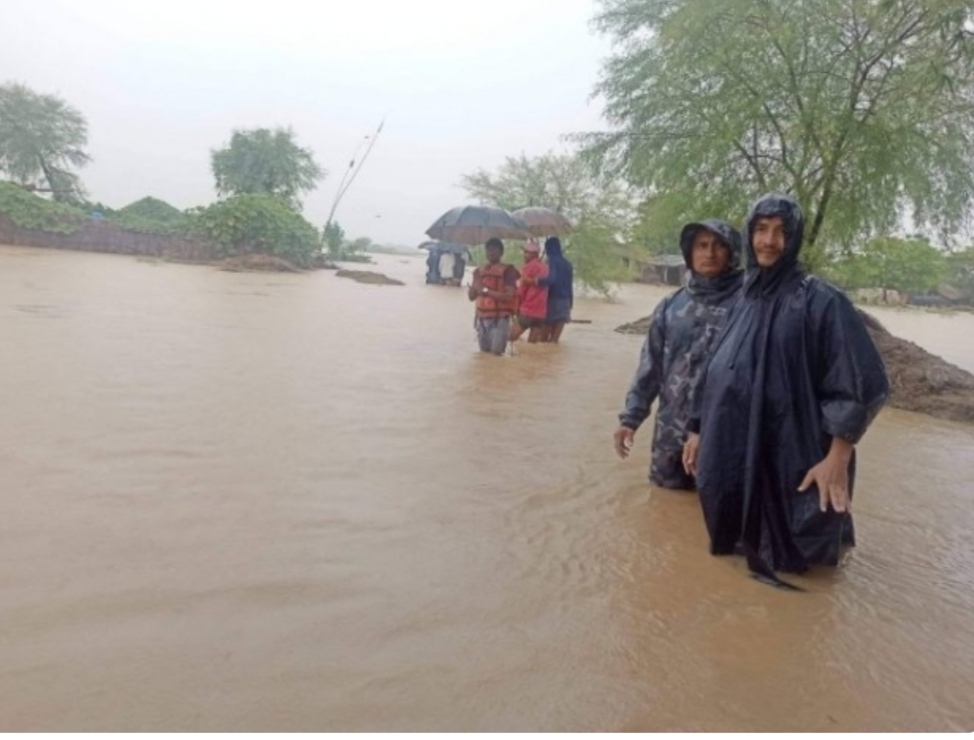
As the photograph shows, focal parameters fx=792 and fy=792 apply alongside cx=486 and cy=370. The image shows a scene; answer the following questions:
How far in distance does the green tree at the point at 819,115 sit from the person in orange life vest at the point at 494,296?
421 centimetres

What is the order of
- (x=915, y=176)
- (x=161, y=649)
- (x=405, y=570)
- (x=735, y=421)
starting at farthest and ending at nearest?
(x=915, y=176), (x=735, y=421), (x=405, y=570), (x=161, y=649)

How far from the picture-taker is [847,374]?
279cm

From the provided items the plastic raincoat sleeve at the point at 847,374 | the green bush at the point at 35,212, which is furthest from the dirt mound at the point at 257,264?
the plastic raincoat sleeve at the point at 847,374

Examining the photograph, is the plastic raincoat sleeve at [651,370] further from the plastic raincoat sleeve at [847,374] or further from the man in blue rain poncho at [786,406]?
the plastic raincoat sleeve at [847,374]

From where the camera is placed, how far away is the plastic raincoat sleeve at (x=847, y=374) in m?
2.77

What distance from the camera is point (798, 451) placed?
2947 millimetres

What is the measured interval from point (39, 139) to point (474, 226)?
136ft

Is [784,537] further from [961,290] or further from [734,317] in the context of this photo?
[961,290]

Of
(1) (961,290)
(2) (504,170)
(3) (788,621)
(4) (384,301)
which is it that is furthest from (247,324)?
(1) (961,290)

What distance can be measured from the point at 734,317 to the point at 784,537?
2.88 ft

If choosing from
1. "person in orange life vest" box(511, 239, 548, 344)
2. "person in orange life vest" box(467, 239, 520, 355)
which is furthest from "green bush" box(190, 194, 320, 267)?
"person in orange life vest" box(467, 239, 520, 355)

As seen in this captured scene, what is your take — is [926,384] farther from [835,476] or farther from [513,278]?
[835,476]

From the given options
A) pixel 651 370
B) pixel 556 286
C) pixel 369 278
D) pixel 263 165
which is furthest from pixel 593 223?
pixel 263 165

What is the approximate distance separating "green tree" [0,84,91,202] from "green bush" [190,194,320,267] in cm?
1343
